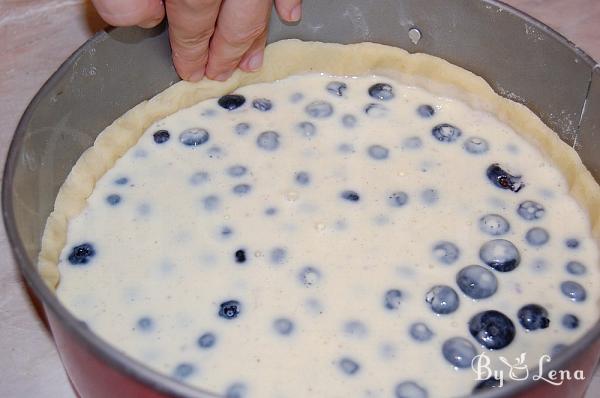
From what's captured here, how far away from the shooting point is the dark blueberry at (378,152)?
1198mm

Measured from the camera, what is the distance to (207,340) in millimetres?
978

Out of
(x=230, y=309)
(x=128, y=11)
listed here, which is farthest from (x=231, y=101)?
(x=230, y=309)

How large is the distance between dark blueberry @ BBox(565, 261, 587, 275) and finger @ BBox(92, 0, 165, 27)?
1.94ft

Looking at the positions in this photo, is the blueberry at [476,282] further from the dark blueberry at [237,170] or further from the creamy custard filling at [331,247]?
the dark blueberry at [237,170]

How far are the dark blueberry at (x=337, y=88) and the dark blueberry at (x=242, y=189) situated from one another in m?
0.23

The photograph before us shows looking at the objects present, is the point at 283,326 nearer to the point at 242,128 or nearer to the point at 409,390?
the point at 409,390

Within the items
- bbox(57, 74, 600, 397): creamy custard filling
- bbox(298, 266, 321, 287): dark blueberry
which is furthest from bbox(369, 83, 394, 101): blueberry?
bbox(298, 266, 321, 287): dark blueberry

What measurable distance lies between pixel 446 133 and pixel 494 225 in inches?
6.9

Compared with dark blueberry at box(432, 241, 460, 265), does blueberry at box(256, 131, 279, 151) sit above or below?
below

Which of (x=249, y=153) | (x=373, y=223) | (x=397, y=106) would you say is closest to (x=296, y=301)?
(x=373, y=223)

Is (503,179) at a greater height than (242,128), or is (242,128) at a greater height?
(503,179)

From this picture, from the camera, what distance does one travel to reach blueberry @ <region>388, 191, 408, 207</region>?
1.14 metres

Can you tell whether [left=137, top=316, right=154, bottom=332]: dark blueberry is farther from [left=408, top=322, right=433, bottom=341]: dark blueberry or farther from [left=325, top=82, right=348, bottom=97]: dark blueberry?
[left=325, top=82, right=348, bottom=97]: dark blueberry

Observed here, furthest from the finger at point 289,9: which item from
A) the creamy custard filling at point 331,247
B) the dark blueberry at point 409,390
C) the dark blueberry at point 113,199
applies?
the dark blueberry at point 409,390
